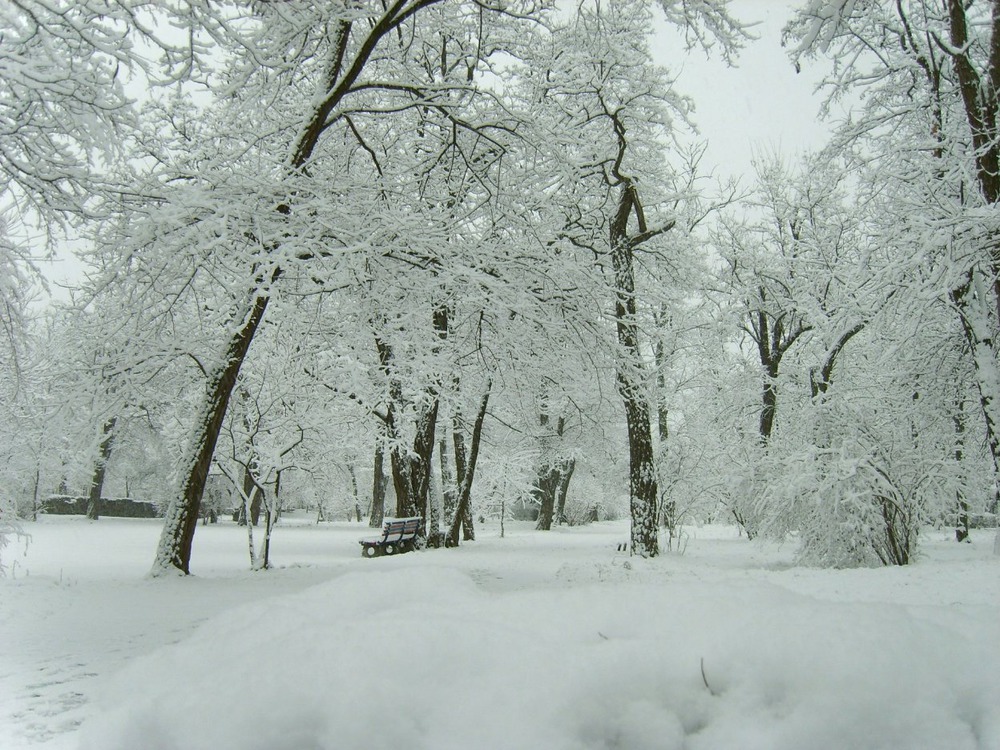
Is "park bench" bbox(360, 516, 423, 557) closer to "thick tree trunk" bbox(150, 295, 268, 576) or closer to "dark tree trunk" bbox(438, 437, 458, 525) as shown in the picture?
"dark tree trunk" bbox(438, 437, 458, 525)

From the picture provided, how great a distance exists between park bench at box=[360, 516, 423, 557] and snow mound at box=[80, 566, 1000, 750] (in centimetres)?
1275

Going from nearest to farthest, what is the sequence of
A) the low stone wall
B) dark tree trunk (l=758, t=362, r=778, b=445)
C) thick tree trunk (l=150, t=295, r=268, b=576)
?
thick tree trunk (l=150, t=295, r=268, b=576)
dark tree trunk (l=758, t=362, r=778, b=445)
the low stone wall

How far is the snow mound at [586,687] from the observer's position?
4.75 feet

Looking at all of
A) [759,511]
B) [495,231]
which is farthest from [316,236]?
Result: [759,511]

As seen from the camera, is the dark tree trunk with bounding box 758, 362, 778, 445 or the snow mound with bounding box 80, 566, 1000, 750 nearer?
the snow mound with bounding box 80, 566, 1000, 750

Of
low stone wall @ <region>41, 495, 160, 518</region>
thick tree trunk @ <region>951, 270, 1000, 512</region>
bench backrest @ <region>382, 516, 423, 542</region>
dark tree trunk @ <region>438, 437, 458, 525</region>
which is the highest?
thick tree trunk @ <region>951, 270, 1000, 512</region>

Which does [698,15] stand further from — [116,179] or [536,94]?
[116,179]

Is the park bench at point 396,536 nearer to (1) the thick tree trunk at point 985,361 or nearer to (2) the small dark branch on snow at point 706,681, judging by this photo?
(1) the thick tree trunk at point 985,361

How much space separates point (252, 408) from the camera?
36.2 feet

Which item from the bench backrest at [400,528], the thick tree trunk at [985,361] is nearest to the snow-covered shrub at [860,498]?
the thick tree trunk at [985,361]

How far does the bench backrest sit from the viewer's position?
14.3m

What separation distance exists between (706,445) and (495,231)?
41.2ft

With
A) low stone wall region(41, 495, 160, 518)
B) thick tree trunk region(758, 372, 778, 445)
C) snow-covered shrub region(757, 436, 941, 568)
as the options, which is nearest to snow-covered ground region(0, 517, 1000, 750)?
snow-covered shrub region(757, 436, 941, 568)

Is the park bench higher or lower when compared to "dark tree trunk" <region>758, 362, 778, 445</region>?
lower
